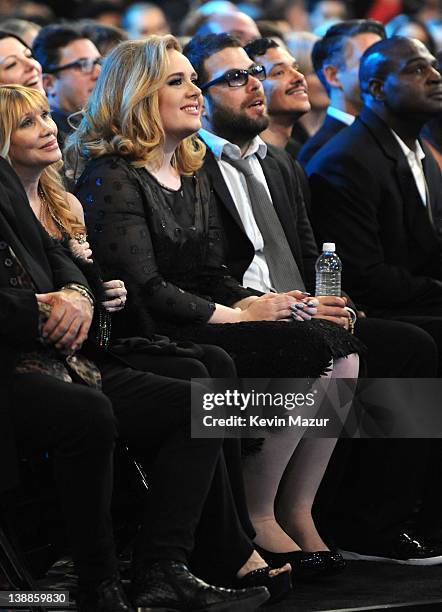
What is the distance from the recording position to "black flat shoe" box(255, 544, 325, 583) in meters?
3.62

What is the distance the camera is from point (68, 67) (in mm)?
5414

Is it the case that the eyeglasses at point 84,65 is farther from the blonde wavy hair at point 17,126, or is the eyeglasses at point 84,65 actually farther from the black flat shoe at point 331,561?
the black flat shoe at point 331,561

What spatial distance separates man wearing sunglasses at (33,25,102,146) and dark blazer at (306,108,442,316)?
112 cm

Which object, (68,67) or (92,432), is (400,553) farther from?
(68,67)

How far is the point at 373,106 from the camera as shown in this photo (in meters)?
5.06

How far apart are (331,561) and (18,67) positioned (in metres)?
2.31

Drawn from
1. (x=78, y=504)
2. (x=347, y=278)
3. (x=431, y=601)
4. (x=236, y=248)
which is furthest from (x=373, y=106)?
(x=78, y=504)

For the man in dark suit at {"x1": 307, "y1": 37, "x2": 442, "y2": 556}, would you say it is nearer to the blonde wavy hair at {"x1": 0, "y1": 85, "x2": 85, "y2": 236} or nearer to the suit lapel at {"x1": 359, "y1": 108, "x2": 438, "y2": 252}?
the suit lapel at {"x1": 359, "y1": 108, "x2": 438, "y2": 252}

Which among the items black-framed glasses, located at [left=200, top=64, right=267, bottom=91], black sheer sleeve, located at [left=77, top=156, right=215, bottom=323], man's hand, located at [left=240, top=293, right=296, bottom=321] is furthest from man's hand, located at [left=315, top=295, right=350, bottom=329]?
black-framed glasses, located at [left=200, top=64, right=267, bottom=91]

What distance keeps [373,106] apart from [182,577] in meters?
2.59

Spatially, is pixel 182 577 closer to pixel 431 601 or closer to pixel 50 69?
pixel 431 601

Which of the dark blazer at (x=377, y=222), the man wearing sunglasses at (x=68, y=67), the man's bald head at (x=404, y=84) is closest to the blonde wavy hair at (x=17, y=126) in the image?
the dark blazer at (x=377, y=222)

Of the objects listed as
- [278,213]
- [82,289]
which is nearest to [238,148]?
[278,213]

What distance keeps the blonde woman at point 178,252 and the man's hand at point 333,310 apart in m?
0.08
